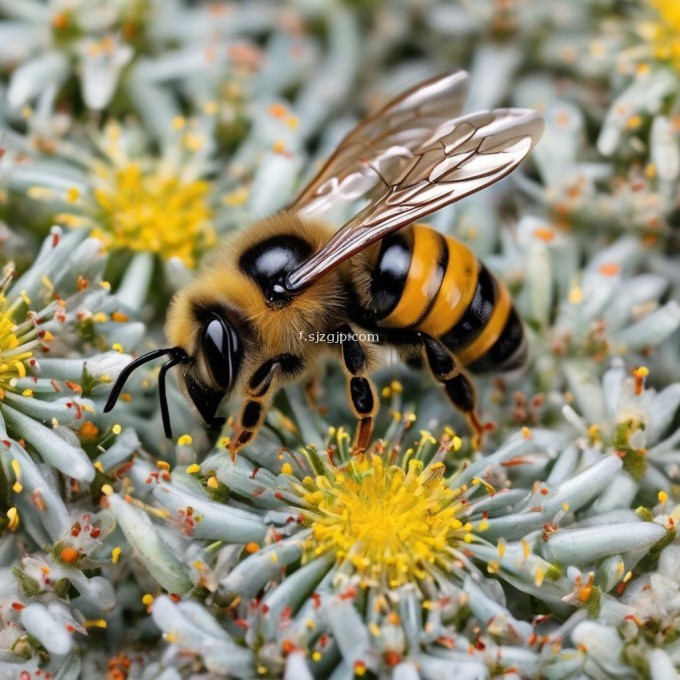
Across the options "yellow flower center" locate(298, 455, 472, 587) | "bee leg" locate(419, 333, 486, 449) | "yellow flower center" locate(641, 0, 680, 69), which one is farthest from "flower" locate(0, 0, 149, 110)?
"yellow flower center" locate(641, 0, 680, 69)

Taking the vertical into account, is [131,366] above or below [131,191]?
below

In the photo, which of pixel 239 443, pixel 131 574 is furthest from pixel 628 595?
pixel 131 574

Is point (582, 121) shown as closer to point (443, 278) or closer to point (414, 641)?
point (443, 278)

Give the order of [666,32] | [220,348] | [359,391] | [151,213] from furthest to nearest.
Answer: [666,32] → [151,213] → [359,391] → [220,348]

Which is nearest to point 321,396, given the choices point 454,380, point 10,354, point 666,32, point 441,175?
point 454,380

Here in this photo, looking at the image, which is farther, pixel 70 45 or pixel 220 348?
pixel 70 45

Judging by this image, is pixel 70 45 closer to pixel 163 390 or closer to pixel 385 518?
pixel 163 390

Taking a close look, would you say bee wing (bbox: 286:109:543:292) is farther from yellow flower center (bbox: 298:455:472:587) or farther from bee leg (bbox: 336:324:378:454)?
yellow flower center (bbox: 298:455:472:587)
